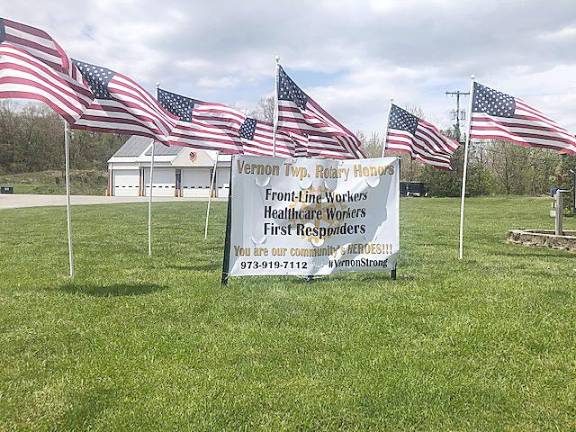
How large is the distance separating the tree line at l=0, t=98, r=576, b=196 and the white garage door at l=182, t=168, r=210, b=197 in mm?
7536

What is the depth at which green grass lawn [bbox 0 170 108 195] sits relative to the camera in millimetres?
58531

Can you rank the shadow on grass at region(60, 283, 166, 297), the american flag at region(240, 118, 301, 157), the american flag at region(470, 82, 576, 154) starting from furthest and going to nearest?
the american flag at region(240, 118, 301, 157) < the american flag at region(470, 82, 576, 154) < the shadow on grass at region(60, 283, 166, 297)

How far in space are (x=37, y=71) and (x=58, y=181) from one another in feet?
202

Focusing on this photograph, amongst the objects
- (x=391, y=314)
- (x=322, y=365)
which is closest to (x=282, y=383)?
(x=322, y=365)

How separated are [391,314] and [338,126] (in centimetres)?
472

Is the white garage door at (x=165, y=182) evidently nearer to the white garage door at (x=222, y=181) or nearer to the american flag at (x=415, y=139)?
the white garage door at (x=222, y=181)

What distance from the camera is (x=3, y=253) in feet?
35.0

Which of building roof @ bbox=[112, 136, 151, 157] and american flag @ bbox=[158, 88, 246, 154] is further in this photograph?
building roof @ bbox=[112, 136, 151, 157]

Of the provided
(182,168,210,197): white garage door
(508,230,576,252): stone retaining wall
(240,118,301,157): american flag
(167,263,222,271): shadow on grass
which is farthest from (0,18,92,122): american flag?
(182,168,210,197): white garage door

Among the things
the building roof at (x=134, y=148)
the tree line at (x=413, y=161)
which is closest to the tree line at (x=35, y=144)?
the tree line at (x=413, y=161)

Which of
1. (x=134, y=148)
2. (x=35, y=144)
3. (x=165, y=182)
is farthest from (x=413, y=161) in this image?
(x=35, y=144)

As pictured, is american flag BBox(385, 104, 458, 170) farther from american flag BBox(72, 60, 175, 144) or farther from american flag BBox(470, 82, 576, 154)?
american flag BBox(72, 60, 175, 144)

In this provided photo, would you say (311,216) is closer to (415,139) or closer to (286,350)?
(286,350)

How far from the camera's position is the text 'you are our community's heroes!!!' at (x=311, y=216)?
706 cm
